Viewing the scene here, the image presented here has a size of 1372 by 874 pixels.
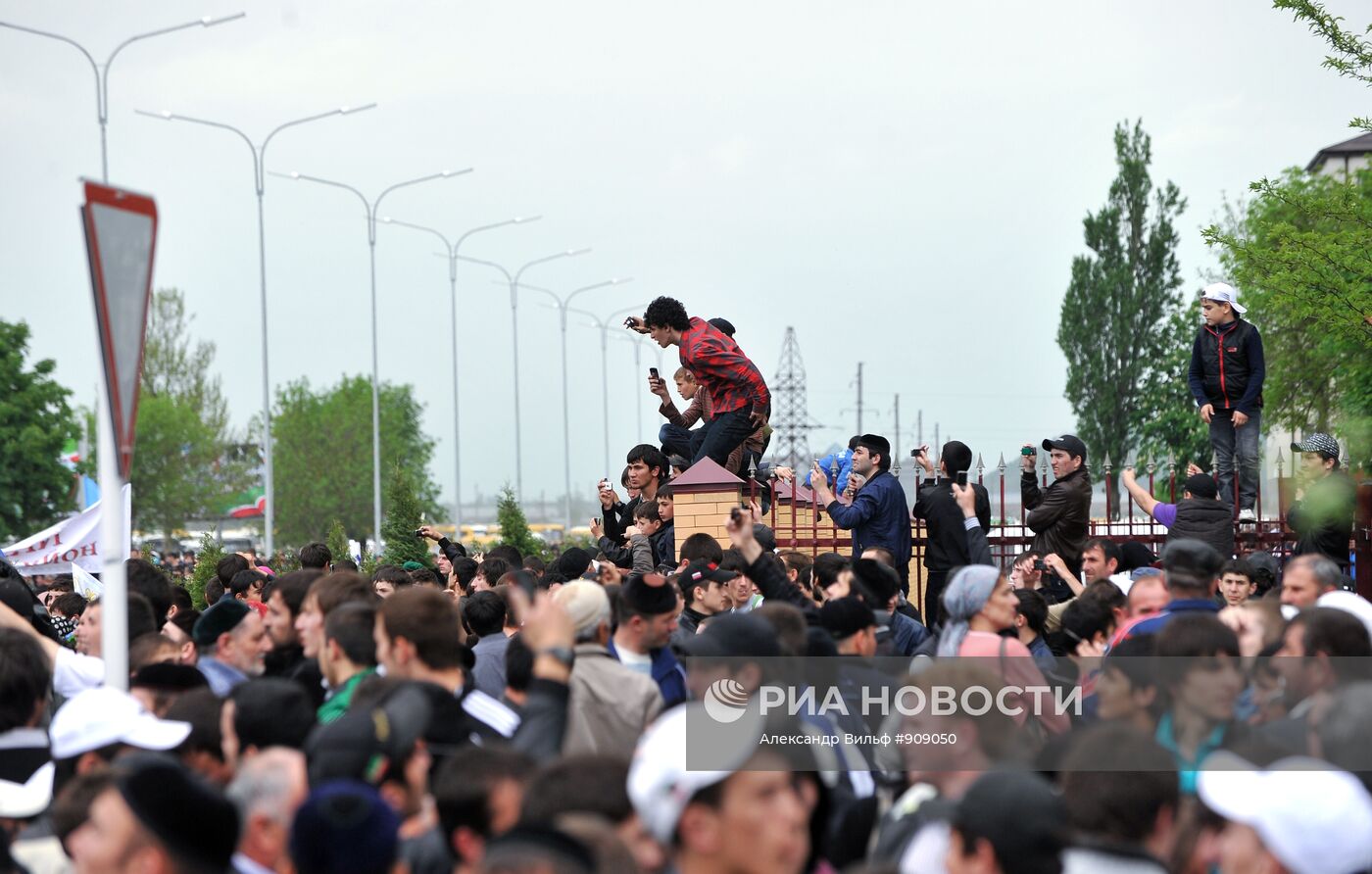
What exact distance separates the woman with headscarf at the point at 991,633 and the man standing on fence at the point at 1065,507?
203 inches

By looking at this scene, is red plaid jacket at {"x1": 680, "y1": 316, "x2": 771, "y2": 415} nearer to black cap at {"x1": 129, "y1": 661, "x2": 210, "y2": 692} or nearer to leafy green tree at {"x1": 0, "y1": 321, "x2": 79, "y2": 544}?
black cap at {"x1": 129, "y1": 661, "x2": 210, "y2": 692}

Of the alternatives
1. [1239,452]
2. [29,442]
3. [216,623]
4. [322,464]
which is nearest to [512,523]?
[1239,452]

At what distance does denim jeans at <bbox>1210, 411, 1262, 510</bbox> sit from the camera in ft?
45.5

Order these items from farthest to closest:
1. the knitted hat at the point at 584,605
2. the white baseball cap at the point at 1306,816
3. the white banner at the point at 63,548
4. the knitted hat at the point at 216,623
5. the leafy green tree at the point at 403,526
Answer: the leafy green tree at the point at 403,526
the white banner at the point at 63,548
the knitted hat at the point at 216,623
the knitted hat at the point at 584,605
the white baseball cap at the point at 1306,816

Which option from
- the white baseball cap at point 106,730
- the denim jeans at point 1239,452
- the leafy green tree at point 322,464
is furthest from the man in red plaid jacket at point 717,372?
the leafy green tree at point 322,464

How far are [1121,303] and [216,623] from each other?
5255cm

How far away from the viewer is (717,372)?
12.9 metres

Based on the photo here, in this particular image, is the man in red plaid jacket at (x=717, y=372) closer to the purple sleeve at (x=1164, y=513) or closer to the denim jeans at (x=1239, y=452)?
the purple sleeve at (x=1164, y=513)

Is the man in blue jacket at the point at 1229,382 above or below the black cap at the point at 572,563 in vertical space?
above

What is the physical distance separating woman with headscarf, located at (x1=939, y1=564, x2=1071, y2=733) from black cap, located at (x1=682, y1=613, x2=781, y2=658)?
1407 millimetres

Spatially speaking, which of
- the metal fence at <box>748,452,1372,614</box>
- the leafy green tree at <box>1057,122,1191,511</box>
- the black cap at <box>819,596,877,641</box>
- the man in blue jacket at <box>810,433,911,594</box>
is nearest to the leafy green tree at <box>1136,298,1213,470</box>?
the leafy green tree at <box>1057,122,1191,511</box>

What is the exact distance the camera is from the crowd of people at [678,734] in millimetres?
3908

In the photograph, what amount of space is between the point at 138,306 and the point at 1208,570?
15.1 feet

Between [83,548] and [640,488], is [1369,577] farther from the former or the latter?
[83,548]
